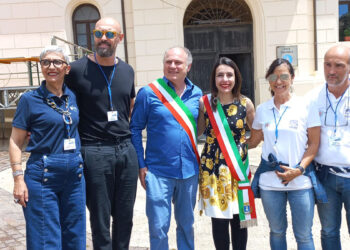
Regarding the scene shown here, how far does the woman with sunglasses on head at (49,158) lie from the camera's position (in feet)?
8.64

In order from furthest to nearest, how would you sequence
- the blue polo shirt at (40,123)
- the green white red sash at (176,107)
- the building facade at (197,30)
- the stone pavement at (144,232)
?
1. the building facade at (197,30)
2. the stone pavement at (144,232)
3. the green white red sash at (176,107)
4. the blue polo shirt at (40,123)

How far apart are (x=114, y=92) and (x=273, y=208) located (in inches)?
63.2

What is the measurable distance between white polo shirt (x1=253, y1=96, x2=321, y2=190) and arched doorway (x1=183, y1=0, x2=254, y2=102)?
828 cm

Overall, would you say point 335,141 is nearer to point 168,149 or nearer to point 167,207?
point 168,149

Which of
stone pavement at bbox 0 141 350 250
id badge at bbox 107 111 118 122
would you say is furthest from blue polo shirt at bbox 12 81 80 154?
stone pavement at bbox 0 141 350 250

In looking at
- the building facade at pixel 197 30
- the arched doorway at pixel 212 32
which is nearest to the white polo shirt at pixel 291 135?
the building facade at pixel 197 30

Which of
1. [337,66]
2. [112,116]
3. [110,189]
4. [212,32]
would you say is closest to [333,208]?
[337,66]

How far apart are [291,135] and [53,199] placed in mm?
1892

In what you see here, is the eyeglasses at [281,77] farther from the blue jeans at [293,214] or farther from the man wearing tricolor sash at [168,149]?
the blue jeans at [293,214]

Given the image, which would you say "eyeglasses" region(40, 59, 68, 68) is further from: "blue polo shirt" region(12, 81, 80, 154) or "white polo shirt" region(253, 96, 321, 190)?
"white polo shirt" region(253, 96, 321, 190)

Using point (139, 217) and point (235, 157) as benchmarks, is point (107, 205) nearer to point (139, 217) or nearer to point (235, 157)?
point (235, 157)

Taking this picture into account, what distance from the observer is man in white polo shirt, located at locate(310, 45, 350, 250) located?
8.76 ft

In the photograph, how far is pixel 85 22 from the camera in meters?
11.1

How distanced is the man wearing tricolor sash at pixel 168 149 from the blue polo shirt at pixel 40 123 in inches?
26.8
